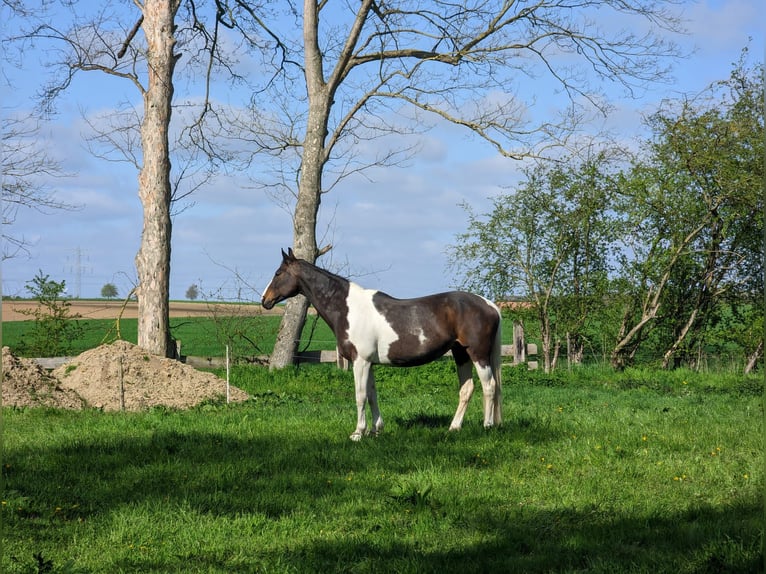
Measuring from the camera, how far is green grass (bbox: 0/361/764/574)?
6.12m

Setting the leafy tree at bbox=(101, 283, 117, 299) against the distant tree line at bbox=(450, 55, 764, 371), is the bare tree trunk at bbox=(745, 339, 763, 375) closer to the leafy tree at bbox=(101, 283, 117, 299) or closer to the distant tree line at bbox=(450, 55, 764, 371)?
the distant tree line at bbox=(450, 55, 764, 371)

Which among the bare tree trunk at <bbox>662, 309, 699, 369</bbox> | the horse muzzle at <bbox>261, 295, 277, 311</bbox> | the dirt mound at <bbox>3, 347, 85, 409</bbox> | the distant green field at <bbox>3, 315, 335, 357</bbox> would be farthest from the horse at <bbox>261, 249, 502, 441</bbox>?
the bare tree trunk at <bbox>662, 309, 699, 369</bbox>

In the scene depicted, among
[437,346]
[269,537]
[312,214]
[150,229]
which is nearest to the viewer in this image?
[269,537]

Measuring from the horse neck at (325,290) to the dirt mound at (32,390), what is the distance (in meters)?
6.37

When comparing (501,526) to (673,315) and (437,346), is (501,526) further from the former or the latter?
(673,315)

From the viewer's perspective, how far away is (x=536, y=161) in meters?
21.7

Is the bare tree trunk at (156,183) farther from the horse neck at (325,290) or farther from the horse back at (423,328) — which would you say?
the horse back at (423,328)

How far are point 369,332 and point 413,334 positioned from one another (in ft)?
1.79

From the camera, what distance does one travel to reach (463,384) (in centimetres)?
1095

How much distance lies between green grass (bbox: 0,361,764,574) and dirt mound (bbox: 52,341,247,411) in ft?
7.74

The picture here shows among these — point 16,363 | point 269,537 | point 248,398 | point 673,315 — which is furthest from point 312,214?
point 269,537

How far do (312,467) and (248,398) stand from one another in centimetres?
724

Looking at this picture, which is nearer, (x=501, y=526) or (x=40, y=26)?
(x=501, y=526)

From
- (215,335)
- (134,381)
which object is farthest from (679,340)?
(134,381)
